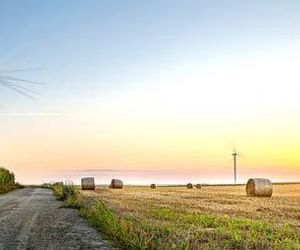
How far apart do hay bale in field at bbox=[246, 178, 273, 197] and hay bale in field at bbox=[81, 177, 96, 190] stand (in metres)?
24.3

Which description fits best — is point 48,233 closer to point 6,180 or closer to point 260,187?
point 260,187

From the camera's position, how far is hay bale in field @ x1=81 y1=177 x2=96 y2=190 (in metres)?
63.7

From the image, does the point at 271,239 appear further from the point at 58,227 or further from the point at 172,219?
the point at 58,227

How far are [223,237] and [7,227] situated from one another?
6.53 metres

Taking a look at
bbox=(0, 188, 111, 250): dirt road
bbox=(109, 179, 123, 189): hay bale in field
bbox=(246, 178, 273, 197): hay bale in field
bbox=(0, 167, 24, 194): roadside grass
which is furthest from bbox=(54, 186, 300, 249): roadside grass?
bbox=(109, 179, 123, 189): hay bale in field

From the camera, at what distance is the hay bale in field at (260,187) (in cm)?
4319

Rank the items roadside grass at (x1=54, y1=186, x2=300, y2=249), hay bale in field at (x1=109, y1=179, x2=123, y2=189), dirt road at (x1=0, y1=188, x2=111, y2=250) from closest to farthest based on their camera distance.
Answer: roadside grass at (x1=54, y1=186, x2=300, y2=249)
dirt road at (x1=0, y1=188, x2=111, y2=250)
hay bale in field at (x1=109, y1=179, x2=123, y2=189)

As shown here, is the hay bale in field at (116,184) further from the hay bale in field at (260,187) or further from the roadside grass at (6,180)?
the hay bale in field at (260,187)

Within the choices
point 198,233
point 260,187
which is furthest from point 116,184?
point 198,233

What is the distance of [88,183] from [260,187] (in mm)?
26009

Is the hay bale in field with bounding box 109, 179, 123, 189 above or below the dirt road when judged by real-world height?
below

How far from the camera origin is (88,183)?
6419 cm

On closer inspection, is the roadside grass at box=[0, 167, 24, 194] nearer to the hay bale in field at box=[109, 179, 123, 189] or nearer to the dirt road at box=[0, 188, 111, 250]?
the hay bale in field at box=[109, 179, 123, 189]

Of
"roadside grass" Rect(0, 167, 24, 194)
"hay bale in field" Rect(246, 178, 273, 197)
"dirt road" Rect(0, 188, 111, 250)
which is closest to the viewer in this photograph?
"dirt road" Rect(0, 188, 111, 250)
